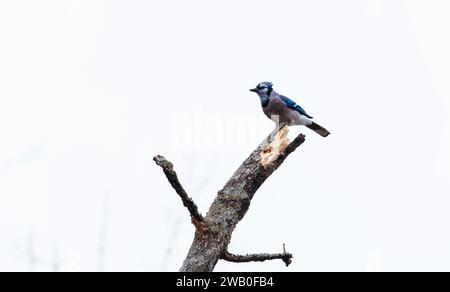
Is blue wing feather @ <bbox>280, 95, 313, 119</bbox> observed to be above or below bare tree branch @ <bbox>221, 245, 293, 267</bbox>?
above

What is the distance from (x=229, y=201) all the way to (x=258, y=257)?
1.61 ft

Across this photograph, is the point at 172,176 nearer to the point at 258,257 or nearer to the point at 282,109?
the point at 258,257

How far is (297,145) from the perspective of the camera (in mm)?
5844

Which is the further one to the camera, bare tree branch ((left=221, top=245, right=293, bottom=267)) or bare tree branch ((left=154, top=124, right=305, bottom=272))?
bare tree branch ((left=221, top=245, right=293, bottom=267))

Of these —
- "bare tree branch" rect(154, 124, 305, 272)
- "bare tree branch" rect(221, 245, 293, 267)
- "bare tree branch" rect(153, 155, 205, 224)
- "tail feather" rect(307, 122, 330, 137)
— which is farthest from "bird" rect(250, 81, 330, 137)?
"bare tree branch" rect(153, 155, 205, 224)

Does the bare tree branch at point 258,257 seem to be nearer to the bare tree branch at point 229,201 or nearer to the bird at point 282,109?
the bare tree branch at point 229,201

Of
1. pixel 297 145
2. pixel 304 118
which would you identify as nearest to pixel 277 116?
pixel 304 118

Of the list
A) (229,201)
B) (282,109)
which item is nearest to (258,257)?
(229,201)

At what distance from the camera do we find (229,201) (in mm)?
Answer: 5594

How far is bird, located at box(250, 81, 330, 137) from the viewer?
328 inches

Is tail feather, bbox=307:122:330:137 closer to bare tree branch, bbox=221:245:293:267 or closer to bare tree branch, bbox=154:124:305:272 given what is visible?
bare tree branch, bbox=154:124:305:272

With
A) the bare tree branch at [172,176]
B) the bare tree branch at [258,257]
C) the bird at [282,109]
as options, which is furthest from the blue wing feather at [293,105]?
the bare tree branch at [172,176]
